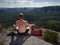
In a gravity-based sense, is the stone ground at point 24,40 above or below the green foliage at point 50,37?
above

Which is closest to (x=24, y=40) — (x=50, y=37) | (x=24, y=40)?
(x=24, y=40)

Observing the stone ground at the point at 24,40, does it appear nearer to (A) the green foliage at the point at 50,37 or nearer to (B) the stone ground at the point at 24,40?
(B) the stone ground at the point at 24,40

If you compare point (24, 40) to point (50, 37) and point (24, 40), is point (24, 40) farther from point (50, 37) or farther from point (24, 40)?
point (50, 37)

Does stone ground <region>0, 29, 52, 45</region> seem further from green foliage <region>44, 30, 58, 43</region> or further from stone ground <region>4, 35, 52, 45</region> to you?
green foliage <region>44, 30, 58, 43</region>

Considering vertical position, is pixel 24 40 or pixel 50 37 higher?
pixel 24 40

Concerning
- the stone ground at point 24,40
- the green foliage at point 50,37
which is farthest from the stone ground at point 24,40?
the green foliage at point 50,37

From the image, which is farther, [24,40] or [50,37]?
[50,37]

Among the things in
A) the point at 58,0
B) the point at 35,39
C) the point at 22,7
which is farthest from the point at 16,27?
the point at 22,7

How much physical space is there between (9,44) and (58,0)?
11.1 meters

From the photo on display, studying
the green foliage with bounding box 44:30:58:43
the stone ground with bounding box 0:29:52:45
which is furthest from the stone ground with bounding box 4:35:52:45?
the green foliage with bounding box 44:30:58:43

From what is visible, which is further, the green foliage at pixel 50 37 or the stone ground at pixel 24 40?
the green foliage at pixel 50 37

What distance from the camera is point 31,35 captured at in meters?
3.72

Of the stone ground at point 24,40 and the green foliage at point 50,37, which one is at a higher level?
the stone ground at point 24,40

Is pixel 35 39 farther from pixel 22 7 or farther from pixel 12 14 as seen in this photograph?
pixel 12 14
